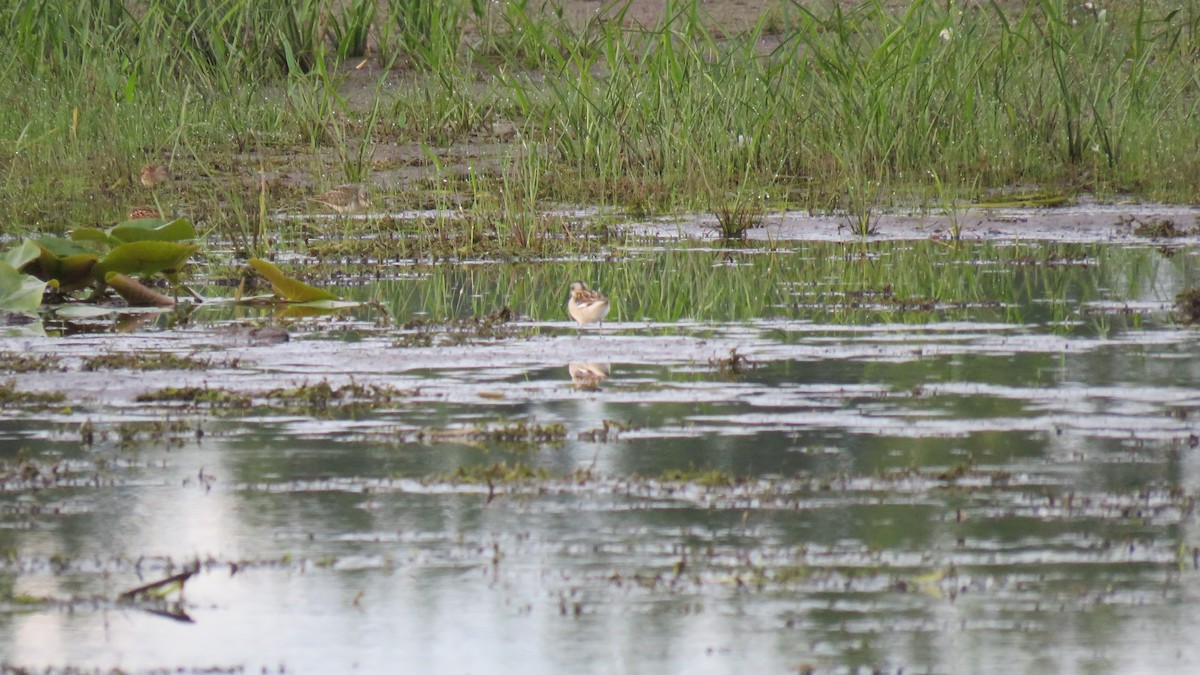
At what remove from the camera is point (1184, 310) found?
7414mm

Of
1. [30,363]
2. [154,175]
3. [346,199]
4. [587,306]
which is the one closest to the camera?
[30,363]

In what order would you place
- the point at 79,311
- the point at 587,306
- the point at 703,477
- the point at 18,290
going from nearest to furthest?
the point at 703,477
the point at 587,306
the point at 18,290
the point at 79,311

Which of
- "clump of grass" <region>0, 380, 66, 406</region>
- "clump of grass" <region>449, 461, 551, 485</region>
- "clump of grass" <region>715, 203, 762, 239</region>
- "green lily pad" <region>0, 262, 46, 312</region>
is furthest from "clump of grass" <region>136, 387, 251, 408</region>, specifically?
"clump of grass" <region>715, 203, 762, 239</region>

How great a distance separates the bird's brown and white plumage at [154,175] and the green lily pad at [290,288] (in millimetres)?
4858

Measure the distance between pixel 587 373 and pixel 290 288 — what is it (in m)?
2.15

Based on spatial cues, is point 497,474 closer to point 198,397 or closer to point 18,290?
point 198,397

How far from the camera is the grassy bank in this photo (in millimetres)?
11930

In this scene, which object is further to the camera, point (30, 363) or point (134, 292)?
point (134, 292)

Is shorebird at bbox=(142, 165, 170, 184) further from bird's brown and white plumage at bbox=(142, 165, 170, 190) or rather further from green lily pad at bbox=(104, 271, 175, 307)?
green lily pad at bbox=(104, 271, 175, 307)

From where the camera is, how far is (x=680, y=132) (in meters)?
12.2

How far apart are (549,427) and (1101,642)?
6.94 feet

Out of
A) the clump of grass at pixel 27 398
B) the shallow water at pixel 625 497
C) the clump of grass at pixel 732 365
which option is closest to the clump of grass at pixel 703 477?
the shallow water at pixel 625 497

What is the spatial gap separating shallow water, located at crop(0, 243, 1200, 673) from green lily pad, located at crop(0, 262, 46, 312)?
0.22 m

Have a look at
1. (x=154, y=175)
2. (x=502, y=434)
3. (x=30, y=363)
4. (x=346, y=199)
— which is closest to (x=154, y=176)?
(x=154, y=175)
